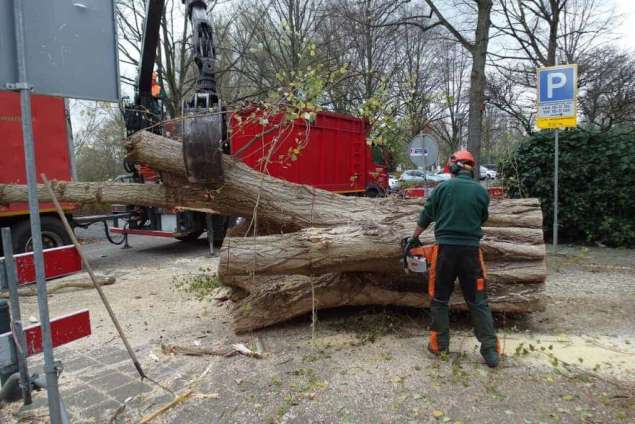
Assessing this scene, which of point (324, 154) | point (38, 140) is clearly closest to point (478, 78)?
point (324, 154)

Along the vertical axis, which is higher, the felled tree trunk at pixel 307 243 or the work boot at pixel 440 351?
the felled tree trunk at pixel 307 243

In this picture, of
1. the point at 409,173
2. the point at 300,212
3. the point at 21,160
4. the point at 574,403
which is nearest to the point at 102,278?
the point at 21,160

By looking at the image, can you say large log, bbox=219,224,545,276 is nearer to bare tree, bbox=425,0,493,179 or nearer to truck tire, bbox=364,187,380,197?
bare tree, bbox=425,0,493,179

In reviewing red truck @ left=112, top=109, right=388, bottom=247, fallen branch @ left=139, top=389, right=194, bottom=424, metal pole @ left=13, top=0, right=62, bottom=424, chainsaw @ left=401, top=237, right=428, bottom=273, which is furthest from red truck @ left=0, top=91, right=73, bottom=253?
chainsaw @ left=401, top=237, right=428, bottom=273

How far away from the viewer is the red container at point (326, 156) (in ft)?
31.6

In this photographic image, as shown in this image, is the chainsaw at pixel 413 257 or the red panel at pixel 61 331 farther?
the chainsaw at pixel 413 257

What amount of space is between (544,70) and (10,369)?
806 centimetres

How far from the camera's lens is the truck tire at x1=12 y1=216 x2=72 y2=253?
7477 millimetres

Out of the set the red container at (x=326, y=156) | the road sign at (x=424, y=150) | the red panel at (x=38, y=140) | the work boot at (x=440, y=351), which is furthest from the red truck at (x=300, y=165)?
the work boot at (x=440, y=351)

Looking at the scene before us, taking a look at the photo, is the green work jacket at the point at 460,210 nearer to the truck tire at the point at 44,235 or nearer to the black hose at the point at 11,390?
the black hose at the point at 11,390

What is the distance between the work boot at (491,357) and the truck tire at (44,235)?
6887 millimetres

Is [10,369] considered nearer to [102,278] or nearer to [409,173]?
[102,278]

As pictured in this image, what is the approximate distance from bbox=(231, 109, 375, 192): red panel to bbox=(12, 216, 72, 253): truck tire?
10.9 ft

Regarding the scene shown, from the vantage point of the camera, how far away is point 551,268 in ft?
24.1
